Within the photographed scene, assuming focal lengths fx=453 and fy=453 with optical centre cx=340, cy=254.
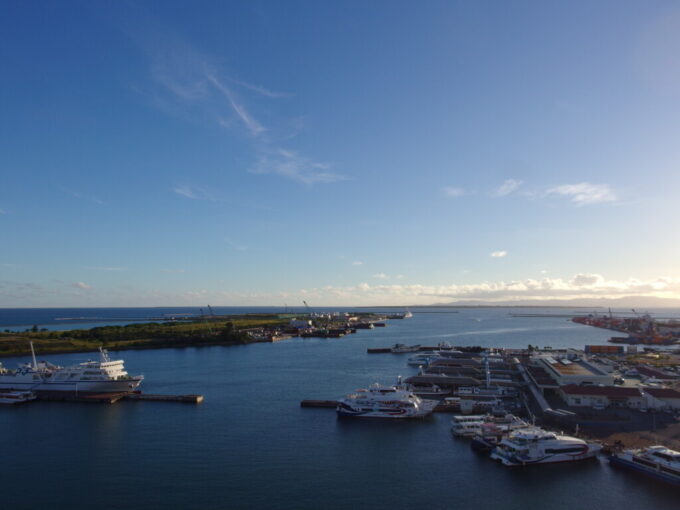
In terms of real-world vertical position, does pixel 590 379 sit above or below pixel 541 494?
above

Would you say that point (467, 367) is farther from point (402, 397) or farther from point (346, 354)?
point (346, 354)

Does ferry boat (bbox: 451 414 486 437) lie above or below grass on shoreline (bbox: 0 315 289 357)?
→ below

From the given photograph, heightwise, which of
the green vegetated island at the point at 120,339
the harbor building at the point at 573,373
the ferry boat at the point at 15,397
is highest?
the green vegetated island at the point at 120,339

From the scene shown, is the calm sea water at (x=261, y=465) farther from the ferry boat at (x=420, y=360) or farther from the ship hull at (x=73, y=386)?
the ferry boat at (x=420, y=360)

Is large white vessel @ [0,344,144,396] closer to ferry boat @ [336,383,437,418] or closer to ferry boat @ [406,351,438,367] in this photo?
ferry boat @ [336,383,437,418]

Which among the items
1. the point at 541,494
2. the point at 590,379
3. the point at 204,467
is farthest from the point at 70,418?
the point at 590,379

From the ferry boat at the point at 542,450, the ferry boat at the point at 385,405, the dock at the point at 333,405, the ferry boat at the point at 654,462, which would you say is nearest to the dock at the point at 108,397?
the dock at the point at 333,405

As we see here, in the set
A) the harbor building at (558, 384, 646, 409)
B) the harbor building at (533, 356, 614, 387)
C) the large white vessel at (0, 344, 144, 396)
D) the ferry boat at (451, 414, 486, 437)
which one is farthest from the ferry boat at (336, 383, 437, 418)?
the large white vessel at (0, 344, 144, 396)
